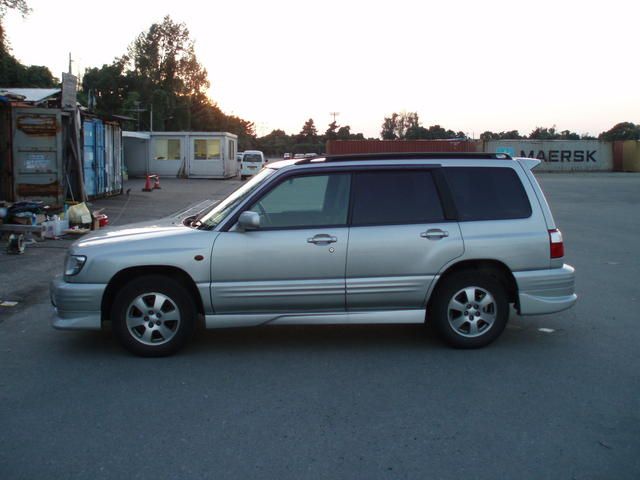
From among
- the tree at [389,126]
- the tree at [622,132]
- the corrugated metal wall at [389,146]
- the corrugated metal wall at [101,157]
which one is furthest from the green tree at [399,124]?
the corrugated metal wall at [101,157]

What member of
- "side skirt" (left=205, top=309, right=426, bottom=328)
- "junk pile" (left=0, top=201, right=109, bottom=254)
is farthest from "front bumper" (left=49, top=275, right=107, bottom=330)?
"junk pile" (left=0, top=201, right=109, bottom=254)

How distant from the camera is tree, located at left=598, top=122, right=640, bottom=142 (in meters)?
90.9

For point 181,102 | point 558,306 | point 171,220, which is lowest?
point 558,306

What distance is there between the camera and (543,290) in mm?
6395

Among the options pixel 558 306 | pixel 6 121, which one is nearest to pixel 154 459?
pixel 558 306

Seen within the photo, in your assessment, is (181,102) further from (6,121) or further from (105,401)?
(105,401)

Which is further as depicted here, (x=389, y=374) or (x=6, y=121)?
(x=6, y=121)

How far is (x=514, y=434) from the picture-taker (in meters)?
4.48

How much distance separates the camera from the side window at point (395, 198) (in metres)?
6.29

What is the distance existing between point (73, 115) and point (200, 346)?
12.6 meters

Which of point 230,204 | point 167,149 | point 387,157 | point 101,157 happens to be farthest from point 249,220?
point 167,149

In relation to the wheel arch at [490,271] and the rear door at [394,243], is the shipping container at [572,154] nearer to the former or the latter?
the wheel arch at [490,271]

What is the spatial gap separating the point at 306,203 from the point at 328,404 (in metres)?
2.10

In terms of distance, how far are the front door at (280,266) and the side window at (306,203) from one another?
0.01 metres
